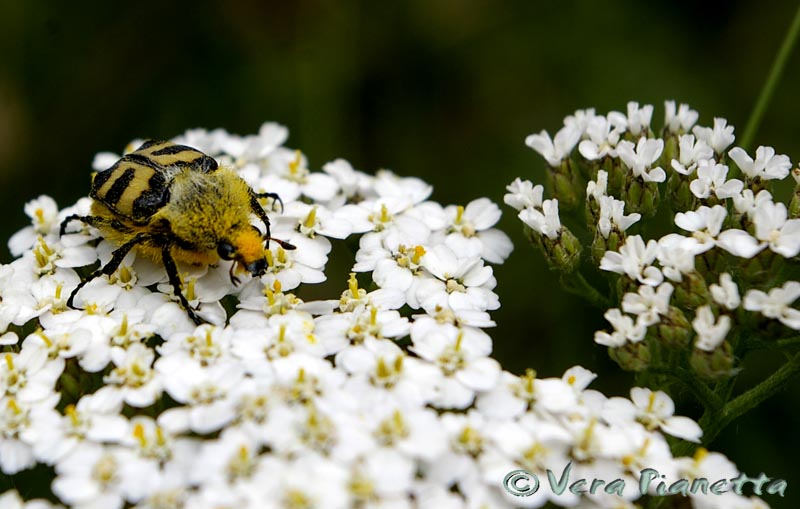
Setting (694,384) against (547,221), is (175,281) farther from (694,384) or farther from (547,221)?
(694,384)

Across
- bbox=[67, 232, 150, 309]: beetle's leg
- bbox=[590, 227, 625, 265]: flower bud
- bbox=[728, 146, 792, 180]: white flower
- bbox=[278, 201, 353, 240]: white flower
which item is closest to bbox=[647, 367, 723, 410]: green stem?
bbox=[590, 227, 625, 265]: flower bud

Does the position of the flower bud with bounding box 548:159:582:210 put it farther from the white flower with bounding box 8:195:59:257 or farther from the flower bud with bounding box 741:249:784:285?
the white flower with bounding box 8:195:59:257

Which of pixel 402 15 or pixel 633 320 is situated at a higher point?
pixel 402 15

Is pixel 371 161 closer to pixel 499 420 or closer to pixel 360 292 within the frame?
pixel 360 292

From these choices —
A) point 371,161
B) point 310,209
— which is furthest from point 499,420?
point 371,161

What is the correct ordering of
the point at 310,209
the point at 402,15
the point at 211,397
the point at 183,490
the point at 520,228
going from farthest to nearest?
the point at 402,15 → the point at 520,228 → the point at 310,209 → the point at 211,397 → the point at 183,490

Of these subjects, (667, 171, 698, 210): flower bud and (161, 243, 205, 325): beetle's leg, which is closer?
(161, 243, 205, 325): beetle's leg

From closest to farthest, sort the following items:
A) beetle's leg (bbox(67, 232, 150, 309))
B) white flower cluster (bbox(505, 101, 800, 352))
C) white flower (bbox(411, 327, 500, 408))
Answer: white flower (bbox(411, 327, 500, 408))
white flower cluster (bbox(505, 101, 800, 352))
beetle's leg (bbox(67, 232, 150, 309))

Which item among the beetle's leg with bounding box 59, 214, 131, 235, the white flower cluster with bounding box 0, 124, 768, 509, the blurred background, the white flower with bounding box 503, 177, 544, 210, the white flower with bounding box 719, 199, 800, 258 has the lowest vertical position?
the white flower cluster with bounding box 0, 124, 768, 509

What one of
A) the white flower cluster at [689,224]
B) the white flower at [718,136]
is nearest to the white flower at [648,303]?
the white flower cluster at [689,224]
